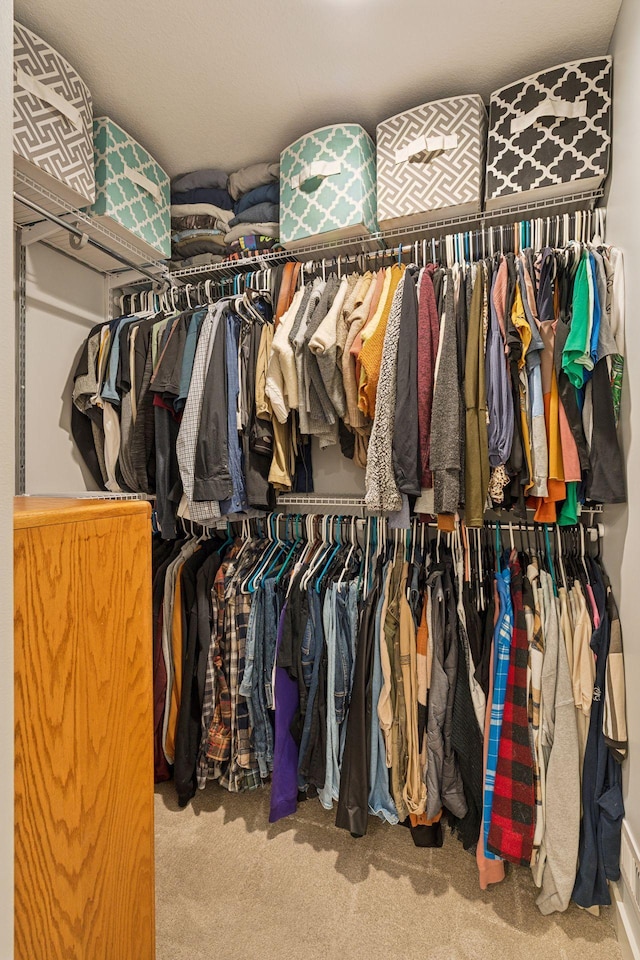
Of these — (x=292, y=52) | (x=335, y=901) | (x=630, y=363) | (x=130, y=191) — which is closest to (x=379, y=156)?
(x=292, y=52)

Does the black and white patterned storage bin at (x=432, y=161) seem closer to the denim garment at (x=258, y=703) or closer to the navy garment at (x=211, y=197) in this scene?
the navy garment at (x=211, y=197)

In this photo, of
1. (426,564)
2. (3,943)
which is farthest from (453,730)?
(3,943)

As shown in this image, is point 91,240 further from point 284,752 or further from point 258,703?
point 284,752

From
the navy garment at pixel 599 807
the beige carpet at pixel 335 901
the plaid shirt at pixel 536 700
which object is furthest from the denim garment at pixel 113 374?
the navy garment at pixel 599 807

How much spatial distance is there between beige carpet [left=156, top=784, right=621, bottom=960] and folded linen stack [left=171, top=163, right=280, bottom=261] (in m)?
2.43

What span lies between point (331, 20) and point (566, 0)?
73cm

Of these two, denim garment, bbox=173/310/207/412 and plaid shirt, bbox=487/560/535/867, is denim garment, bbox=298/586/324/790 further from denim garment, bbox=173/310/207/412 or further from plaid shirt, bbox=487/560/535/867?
denim garment, bbox=173/310/207/412

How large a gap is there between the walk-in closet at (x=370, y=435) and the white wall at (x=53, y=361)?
14 millimetres

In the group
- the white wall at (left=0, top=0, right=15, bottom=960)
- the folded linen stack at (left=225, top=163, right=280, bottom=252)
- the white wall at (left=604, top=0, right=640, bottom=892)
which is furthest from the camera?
the folded linen stack at (left=225, top=163, right=280, bottom=252)

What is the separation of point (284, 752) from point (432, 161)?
2.31 metres

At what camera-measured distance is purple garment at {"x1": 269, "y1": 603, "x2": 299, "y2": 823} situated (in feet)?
5.81

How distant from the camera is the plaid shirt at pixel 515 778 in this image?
57.1 inches

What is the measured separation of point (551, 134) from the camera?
64.0 inches

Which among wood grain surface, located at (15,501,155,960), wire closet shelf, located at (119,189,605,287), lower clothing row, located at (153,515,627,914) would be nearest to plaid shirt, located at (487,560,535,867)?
lower clothing row, located at (153,515,627,914)
